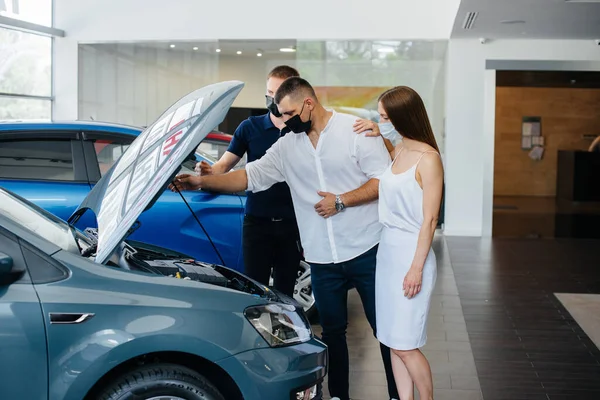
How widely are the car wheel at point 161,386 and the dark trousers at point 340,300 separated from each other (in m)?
1.35

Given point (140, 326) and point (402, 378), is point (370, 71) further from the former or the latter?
point (140, 326)

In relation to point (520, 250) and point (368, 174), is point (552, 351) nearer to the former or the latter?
point (368, 174)

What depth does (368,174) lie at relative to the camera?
4.44 meters

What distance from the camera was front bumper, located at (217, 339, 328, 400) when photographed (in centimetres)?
329

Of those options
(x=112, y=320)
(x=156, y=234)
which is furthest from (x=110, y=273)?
(x=156, y=234)

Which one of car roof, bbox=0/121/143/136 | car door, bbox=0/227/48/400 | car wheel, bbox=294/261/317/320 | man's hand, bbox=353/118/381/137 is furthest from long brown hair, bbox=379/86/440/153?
car roof, bbox=0/121/143/136

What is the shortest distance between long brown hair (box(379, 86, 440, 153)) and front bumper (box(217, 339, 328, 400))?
121 cm

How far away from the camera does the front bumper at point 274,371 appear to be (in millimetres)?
3287

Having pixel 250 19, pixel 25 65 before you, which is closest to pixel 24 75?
pixel 25 65

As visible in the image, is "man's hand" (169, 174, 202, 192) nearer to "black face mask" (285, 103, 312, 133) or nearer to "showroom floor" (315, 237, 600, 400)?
"black face mask" (285, 103, 312, 133)

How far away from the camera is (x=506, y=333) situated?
6969 mm

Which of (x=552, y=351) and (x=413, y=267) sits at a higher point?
(x=413, y=267)

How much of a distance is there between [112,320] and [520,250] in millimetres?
9989

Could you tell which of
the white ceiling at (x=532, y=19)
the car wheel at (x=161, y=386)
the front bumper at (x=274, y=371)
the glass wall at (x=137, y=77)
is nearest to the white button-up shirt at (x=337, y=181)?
the front bumper at (x=274, y=371)
